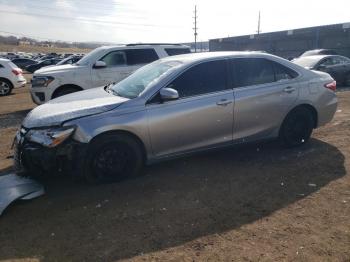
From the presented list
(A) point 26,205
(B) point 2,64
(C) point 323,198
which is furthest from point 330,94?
(B) point 2,64

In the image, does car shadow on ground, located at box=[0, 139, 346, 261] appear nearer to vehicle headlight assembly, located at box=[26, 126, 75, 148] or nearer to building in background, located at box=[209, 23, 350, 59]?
vehicle headlight assembly, located at box=[26, 126, 75, 148]

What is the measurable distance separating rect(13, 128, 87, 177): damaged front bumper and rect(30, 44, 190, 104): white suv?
529 cm

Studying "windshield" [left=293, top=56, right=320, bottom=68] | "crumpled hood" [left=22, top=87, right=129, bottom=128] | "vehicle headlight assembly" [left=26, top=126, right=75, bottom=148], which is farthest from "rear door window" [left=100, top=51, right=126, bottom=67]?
"windshield" [left=293, top=56, right=320, bottom=68]

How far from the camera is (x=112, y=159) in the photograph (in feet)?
15.0

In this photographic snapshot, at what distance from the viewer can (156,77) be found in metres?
5.07

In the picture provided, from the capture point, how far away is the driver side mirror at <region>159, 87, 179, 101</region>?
15.1 ft

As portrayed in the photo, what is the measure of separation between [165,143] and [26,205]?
180cm

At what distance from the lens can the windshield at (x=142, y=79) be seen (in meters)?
5.00

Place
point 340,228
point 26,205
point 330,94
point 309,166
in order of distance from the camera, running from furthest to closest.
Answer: point 330,94 → point 309,166 → point 26,205 → point 340,228

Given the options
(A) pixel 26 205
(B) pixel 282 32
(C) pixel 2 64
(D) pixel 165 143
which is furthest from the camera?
(B) pixel 282 32

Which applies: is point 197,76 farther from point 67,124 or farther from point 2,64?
point 2,64

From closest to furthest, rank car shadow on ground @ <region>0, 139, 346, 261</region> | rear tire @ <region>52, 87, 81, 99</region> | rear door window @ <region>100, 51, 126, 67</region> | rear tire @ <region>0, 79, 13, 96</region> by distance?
car shadow on ground @ <region>0, 139, 346, 261</region>, rear tire @ <region>52, 87, 81, 99</region>, rear door window @ <region>100, 51, 126, 67</region>, rear tire @ <region>0, 79, 13, 96</region>

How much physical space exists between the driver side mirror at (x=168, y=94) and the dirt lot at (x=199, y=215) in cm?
108

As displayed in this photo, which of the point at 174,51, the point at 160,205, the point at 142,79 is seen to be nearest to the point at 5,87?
the point at 174,51
